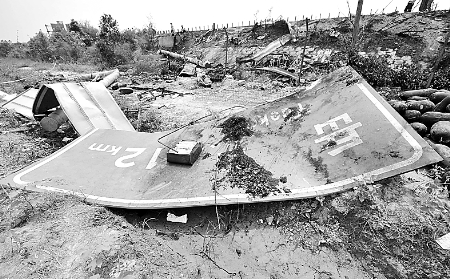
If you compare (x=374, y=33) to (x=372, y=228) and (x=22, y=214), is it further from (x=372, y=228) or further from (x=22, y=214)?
(x=22, y=214)

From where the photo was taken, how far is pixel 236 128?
3779 millimetres

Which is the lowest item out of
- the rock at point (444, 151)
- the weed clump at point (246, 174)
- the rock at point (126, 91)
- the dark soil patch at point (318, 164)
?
the rock at point (126, 91)

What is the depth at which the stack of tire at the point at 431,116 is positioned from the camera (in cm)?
298

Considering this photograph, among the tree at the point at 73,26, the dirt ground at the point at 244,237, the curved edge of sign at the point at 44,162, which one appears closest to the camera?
the dirt ground at the point at 244,237

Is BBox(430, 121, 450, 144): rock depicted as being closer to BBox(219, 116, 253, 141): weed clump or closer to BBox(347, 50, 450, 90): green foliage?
BBox(219, 116, 253, 141): weed clump

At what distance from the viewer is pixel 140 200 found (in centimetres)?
288

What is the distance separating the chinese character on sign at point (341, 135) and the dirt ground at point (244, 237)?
0.56 metres

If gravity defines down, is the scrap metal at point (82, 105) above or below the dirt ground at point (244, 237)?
above

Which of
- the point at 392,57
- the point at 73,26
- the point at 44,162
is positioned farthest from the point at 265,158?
the point at 73,26

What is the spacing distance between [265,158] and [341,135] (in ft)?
3.30

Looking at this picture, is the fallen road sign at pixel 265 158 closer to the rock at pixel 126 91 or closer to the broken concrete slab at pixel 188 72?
the rock at pixel 126 91

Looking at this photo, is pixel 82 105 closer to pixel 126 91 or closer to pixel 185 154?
pixel 185 154

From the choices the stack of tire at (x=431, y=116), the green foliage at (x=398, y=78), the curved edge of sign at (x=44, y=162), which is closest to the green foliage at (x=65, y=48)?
the curved edge of sign at (x=44, y=162)

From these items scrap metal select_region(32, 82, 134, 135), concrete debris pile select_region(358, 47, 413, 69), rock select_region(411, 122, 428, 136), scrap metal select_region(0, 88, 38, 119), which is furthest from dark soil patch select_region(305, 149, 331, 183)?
concrete debris pile select_region(358, 47, 413, 69)
